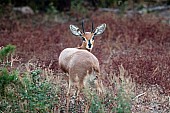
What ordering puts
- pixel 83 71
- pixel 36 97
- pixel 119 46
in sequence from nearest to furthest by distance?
pixel 36 97, pixel 83 71, pixel 119 46

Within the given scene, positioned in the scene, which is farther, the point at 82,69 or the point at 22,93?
the point at 82,69

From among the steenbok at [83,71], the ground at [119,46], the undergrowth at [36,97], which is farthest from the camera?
the ground at [119,46]

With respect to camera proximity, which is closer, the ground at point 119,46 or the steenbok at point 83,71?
the steenbok at point 83,71

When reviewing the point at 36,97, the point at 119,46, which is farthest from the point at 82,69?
the point at 119,46

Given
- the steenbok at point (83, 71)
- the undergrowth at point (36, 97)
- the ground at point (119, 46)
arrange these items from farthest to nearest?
the ground at point (119, 46) → the steenbok at point (83, 71) → the undergrowth at point (36, 97)

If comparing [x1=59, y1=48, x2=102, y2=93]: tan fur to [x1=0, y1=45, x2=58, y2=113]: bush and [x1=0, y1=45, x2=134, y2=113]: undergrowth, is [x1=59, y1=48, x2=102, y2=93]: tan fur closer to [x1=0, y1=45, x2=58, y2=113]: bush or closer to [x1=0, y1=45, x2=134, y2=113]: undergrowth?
[x1=0, y1=45, x2=134, y2=113]: undergrowth

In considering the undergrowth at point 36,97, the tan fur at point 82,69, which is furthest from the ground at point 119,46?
the tan fur at point 82,69

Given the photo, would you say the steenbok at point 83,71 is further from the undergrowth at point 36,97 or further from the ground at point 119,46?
the ground at point 119,46

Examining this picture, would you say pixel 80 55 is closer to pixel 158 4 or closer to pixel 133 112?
pixel 133 112

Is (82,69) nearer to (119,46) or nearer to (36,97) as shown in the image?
(36,97)

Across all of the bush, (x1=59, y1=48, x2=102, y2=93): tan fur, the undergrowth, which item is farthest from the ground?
the bush

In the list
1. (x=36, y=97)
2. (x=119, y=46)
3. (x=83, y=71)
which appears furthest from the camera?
(x=119, y=46)

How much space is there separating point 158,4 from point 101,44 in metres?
7.05

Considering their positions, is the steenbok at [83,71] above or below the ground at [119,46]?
above
